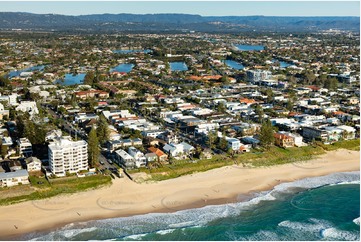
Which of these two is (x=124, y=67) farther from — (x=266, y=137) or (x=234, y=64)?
(x=266, y=137)

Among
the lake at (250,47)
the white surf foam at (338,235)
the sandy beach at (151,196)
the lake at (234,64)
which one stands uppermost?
the lake at (250,47)

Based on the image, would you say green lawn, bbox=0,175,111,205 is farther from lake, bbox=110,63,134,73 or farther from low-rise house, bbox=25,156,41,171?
lake, bbox=110,63,134,73

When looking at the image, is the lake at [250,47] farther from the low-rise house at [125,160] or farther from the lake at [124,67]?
the low-rise house at [125,160]

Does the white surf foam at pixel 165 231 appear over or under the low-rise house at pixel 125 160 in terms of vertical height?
under

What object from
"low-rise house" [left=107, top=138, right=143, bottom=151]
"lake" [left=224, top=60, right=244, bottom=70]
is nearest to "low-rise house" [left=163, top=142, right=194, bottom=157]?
"low-rise house" [left=107, top=138, right=143, bottom=151]

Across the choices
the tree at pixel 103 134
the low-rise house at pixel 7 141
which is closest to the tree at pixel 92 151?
the tree at pixel 103 134

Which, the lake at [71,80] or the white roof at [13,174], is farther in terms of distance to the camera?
the lake at [71,80]
